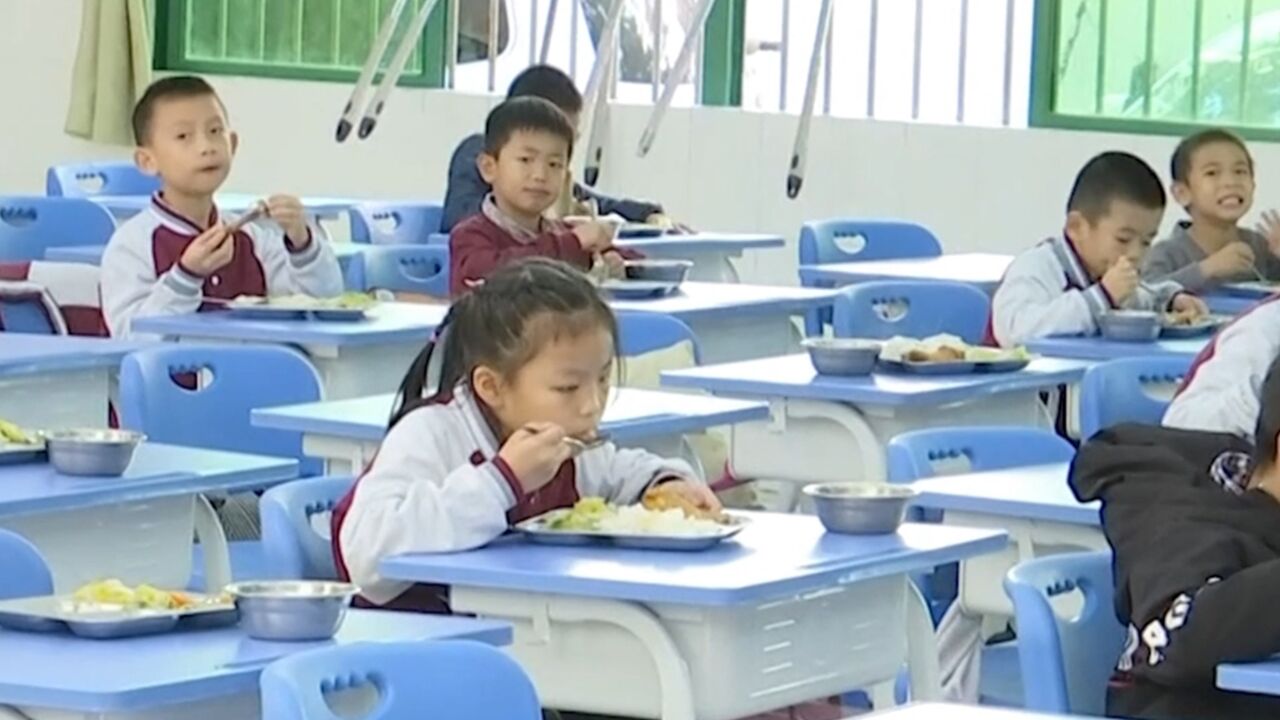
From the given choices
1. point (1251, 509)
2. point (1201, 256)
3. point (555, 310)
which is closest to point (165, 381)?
point (555, 310)

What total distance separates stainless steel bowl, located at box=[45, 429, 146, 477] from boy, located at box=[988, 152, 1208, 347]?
8.66 ft

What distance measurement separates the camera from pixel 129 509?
13.2 feet

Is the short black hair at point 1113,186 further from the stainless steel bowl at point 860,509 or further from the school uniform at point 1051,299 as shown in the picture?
the stainless steel bowl at point 860,509

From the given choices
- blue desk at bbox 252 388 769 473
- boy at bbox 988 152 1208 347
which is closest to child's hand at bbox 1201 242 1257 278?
boy at bbox 988 152 1208 347

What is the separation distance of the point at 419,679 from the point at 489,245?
12.4ft

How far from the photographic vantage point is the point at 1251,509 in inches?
125

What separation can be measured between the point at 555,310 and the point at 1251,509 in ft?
3.07

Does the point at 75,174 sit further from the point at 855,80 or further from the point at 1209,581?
the point at 1209,581

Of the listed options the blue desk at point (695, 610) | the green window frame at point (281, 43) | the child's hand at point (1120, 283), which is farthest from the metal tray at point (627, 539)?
the green window frame at point (281, 43)

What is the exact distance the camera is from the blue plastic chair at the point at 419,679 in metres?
2.55

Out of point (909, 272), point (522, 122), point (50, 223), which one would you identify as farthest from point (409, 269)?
point (909, 272)

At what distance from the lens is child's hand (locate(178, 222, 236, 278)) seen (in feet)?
19.2

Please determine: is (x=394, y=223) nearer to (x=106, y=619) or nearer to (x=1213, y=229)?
(x=1213, y=229)

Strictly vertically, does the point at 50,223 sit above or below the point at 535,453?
above
